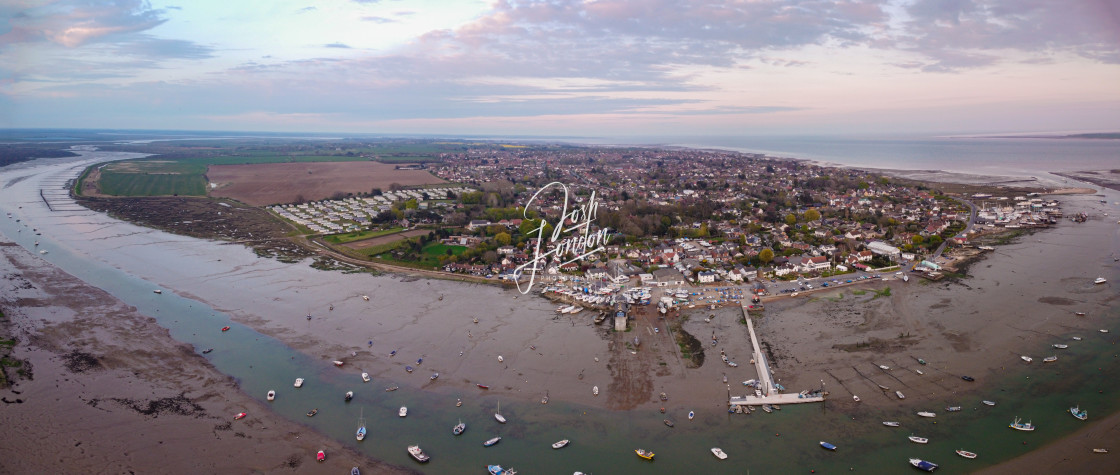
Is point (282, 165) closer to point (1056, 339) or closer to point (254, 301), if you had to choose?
point (254, 301)

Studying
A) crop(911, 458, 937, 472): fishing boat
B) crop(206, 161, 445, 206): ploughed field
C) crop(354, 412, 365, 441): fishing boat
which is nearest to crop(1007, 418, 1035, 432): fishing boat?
crop(911, 458, 937, 472): fishing boat

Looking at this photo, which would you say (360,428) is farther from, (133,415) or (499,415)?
Result: (133,415)

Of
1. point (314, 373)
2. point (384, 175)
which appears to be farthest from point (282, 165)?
point (314, 373)

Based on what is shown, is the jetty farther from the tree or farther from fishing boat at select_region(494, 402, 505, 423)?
the tree

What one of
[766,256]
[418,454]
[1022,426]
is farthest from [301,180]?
[1022,426]

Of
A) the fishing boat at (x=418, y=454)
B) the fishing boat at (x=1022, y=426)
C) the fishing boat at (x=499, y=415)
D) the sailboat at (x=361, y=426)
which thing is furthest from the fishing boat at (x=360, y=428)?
the fishing boat at (x=1022, y=426)
